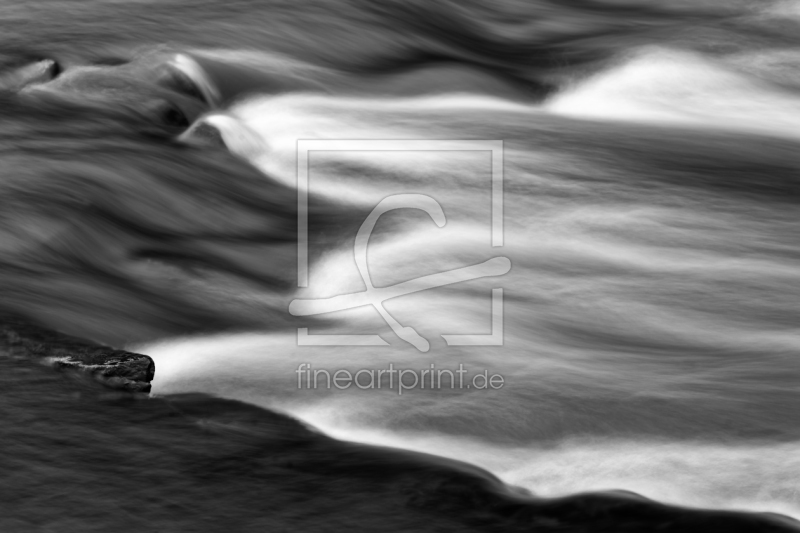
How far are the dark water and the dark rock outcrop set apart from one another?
4.0 inches

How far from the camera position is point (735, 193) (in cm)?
601

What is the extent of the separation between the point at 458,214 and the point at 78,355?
7.81ft

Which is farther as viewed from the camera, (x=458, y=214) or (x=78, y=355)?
(x=458, y=214)

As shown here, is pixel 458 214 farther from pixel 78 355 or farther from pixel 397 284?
pixel 78 355

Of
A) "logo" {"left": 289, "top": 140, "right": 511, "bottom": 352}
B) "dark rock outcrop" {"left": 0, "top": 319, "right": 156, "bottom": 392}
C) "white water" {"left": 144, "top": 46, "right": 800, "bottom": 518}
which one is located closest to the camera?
"white water" {"left": 144, "top": 46, "right": 800, "bottom": 518}

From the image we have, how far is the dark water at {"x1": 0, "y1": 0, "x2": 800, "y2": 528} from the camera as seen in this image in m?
3.90

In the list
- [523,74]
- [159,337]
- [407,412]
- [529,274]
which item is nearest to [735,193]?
[529,274]

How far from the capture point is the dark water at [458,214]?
3896 millimetres

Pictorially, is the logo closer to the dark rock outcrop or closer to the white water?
the white water

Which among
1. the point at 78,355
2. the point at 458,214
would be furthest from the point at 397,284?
the point at 78,355

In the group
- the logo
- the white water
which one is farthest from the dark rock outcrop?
the logo

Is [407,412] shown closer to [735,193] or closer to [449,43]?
[735,193]

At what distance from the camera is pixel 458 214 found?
572 cm

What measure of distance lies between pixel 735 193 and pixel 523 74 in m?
2.06
